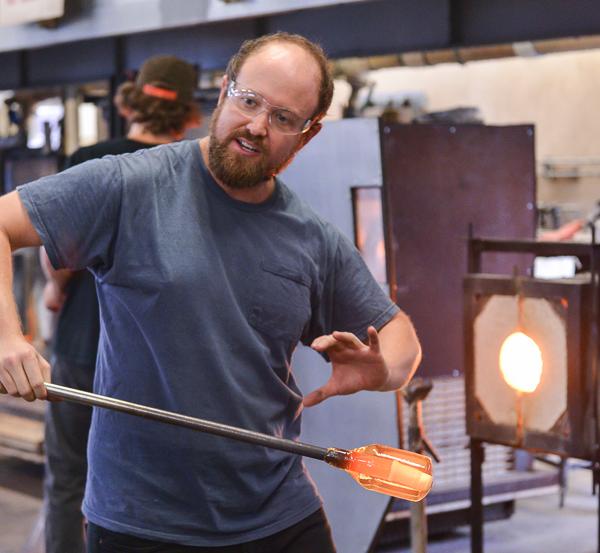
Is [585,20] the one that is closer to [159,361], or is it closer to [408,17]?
[408,17]

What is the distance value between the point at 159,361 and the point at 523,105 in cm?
694

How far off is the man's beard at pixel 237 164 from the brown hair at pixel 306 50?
0.14 meters

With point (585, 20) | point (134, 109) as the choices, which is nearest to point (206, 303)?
point (134, 109)

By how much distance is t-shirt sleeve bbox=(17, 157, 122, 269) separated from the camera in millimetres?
1746

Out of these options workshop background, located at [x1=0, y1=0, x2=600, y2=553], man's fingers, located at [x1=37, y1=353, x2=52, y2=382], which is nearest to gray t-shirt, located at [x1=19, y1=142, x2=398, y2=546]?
man's fingers, located at [x1=37, y1=353, x2=52, y2=382]

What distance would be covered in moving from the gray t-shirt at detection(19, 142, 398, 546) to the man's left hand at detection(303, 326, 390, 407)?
11 cm

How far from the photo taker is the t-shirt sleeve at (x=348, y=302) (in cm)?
208

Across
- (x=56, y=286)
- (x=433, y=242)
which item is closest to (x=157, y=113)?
(x=56, y=286)

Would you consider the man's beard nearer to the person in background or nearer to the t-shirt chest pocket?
the t-shirt chest pocket

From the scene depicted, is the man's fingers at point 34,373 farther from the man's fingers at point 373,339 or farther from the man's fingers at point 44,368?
the man's fingers at point 373,339

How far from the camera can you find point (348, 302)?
2.10m

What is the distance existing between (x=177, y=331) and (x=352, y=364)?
0.38 m

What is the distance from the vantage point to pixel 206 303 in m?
1.82

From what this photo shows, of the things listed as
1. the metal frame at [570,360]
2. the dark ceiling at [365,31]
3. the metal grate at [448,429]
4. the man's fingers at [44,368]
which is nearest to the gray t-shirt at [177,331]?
the man's fingers at [44,368]
